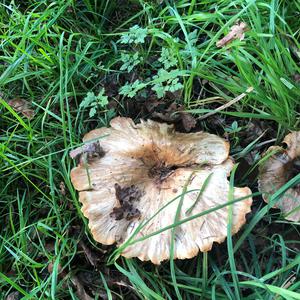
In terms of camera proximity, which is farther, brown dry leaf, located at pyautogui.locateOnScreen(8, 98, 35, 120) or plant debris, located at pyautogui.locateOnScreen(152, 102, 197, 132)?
brown dry leaf, located at pyautogui.locateOnScreen(8, 98, 35, 120)

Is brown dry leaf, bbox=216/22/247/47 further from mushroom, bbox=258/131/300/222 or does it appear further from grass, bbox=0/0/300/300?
mushroom, bbox=258/131/300/222

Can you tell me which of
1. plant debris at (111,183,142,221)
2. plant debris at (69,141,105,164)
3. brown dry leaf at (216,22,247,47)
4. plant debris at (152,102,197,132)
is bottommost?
plant debris at (111,183,142,221)

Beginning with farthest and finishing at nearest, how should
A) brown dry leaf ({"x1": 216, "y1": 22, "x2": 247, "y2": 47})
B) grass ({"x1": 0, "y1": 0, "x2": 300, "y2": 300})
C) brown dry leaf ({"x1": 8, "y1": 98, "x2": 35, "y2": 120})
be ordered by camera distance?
brown dry leaf ({"x1": 8, "y1": 98, "x2": 35, "y2": 120})
brown dry leaf ({"x1": 216, "y1": 22, "x2": 247, "y2": 47})
grass ({"x1": 0, "y1": 0, "x2": 300, "y2": 300})

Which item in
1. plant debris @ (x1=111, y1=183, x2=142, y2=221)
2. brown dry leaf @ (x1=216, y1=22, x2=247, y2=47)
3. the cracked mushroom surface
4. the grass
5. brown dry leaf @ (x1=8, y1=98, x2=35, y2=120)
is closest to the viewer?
the cracked mushroom surface

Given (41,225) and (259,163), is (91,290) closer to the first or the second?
(41,225)

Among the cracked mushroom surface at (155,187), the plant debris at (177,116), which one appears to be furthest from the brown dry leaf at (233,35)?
the cracked mushroom surface at (155,187)

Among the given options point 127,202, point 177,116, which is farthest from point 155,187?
point 177,116

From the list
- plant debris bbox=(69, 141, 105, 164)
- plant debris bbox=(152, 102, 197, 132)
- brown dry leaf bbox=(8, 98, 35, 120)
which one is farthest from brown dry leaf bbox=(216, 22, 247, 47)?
brown dry leaf bbox=(8, 98, 35, 120)

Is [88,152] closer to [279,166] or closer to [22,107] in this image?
[22,107]
